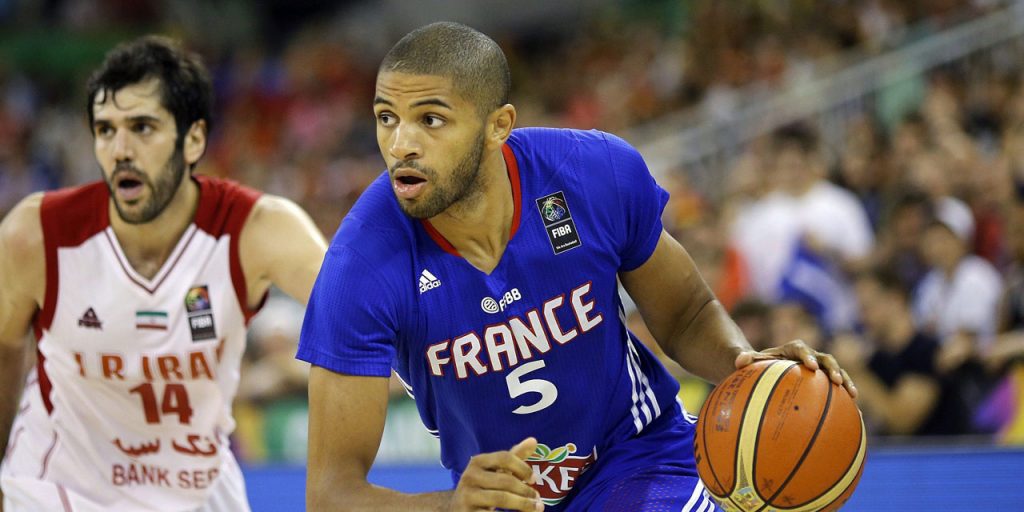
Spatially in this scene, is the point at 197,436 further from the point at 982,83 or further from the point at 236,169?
the point at 236,169

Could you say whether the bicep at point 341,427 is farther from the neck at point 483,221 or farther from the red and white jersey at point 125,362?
the red and white jersey at point 125,362

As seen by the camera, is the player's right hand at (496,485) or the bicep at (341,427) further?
the bicep at (341,427)

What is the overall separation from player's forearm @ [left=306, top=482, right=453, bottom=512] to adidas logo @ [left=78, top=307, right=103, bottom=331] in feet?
5.01

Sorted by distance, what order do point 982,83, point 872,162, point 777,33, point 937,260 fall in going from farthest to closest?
Answer: point 777,33 < point 982,83 < point 872,162 < point 937,260

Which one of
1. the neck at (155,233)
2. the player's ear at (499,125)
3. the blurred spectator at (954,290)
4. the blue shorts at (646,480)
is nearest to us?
the player's ear at (499,125)

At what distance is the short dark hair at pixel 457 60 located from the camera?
323 cm

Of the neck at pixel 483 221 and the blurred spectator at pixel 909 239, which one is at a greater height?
the neck at pixel 483 221

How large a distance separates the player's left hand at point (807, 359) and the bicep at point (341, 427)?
1053 mm

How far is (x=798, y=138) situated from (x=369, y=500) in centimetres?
648

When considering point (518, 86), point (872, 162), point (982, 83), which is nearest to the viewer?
point (872, 162)

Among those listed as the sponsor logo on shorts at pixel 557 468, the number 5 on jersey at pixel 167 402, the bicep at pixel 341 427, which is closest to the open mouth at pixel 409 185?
the bicep at pixel 341 427

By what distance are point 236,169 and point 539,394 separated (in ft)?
39.9

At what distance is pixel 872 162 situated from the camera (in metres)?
8.96

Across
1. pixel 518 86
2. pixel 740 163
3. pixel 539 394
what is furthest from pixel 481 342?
pixel 518 86
